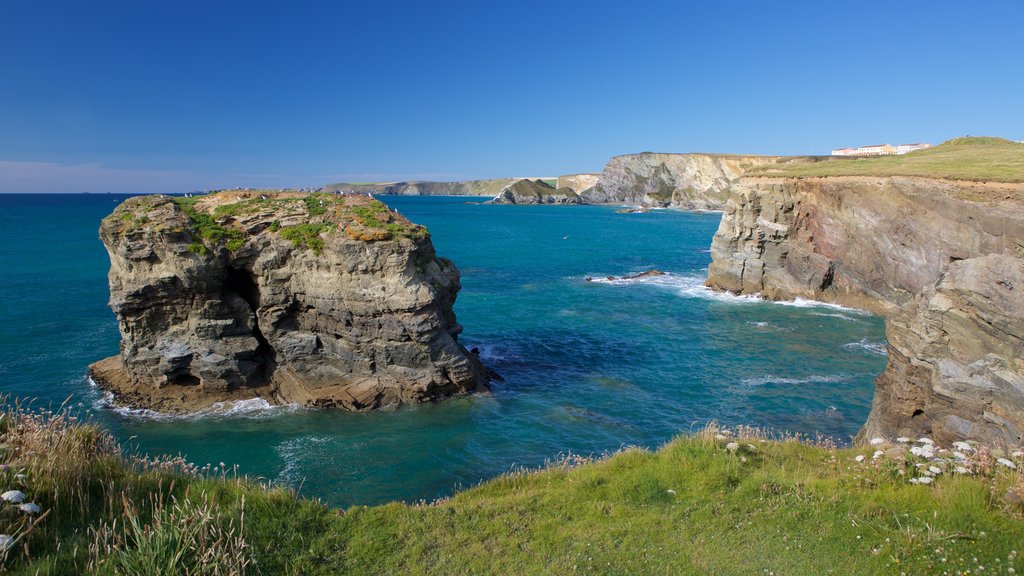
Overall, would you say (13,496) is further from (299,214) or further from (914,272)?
(914,272)

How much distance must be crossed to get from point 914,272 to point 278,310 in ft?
135

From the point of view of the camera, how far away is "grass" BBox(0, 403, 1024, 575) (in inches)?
331

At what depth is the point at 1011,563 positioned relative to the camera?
825 centimetres

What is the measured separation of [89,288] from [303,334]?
3538 centimetres

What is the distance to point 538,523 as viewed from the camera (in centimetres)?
1067

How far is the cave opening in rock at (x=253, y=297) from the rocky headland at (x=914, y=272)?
24956 mm

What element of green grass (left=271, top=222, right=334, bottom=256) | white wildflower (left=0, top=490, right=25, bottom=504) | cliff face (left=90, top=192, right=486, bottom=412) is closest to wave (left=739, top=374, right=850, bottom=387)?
cliff face (left=90, top=192, right=486, bottom=412)

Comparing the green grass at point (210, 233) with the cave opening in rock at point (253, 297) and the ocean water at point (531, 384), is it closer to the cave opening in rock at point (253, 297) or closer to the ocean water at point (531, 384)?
the cave opening in rock at point (253, 297)

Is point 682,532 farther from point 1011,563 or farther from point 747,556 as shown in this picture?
point 1011,563

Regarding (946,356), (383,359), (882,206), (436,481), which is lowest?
(436,481)

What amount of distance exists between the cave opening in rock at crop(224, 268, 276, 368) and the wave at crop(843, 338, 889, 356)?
107ft

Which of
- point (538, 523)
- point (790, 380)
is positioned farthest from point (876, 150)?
point (538, 523)

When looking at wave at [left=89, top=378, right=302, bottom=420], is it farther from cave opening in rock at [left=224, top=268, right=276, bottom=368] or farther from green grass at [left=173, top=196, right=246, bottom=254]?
green grass at [left=173, top=196, right=246, bottom=254]

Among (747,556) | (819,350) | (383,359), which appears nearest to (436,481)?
(383,359)
